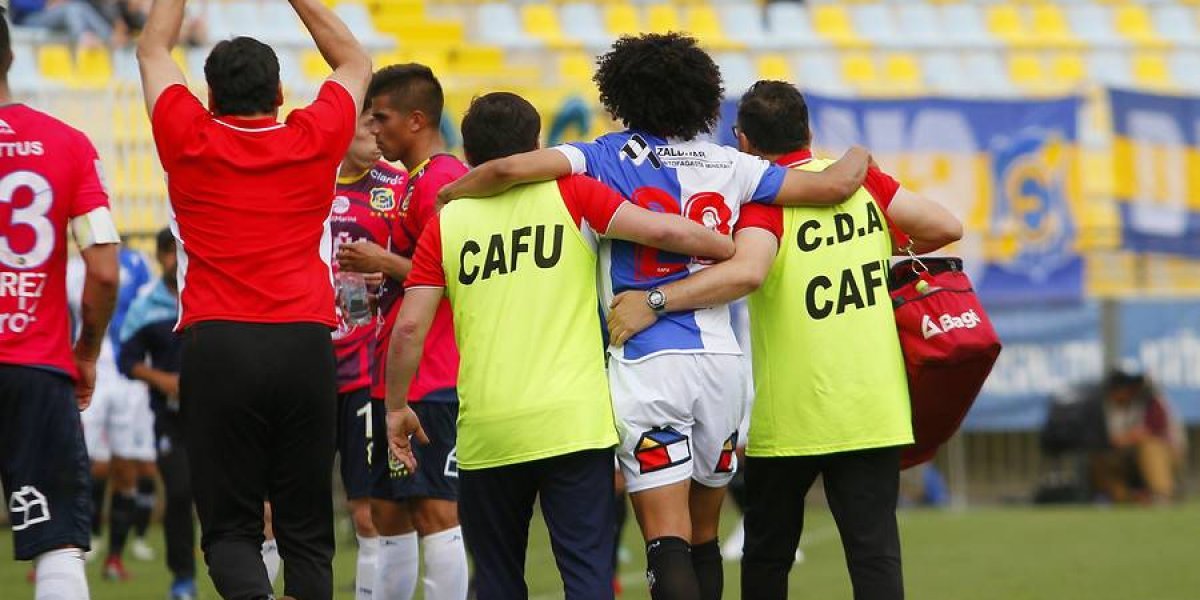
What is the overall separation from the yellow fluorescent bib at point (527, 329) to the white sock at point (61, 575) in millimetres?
1340

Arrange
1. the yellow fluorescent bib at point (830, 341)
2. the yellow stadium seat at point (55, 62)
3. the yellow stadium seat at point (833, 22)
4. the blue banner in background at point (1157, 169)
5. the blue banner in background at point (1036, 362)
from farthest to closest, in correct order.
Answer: the yellow stadium seat at point (833, 22) → the blue banner in background at point (1157, 169) → the blue banner in background at point (1036, 362) → the yellow stadium seat at point (55, 62) → the yellow fluorescent bib at point (830, 341)

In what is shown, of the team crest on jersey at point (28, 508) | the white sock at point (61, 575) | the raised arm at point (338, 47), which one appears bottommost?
the white sock at point (61, 575)

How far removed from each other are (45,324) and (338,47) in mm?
1314

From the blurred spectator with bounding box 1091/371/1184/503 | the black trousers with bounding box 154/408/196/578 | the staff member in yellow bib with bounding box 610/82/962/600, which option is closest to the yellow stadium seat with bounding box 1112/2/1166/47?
the blurred spectator with bounding box 1091/371/1184/503

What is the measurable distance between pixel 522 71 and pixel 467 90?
0.98m

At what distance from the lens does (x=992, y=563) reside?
12422 mm

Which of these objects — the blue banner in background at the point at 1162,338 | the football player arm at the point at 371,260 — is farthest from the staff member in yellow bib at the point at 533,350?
the blue banner in background at the point at 1162,338

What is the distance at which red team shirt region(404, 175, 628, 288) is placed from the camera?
575 centimetres

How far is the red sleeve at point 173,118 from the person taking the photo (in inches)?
232

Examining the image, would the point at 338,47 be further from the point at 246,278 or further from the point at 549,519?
the point at 549,519

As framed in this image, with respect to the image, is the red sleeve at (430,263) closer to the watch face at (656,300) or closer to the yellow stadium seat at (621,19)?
the watch face at (656,300)

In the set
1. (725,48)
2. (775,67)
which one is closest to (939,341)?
(725,48)

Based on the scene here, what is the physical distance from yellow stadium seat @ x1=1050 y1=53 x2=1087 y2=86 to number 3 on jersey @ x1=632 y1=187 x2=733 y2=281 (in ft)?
51.7

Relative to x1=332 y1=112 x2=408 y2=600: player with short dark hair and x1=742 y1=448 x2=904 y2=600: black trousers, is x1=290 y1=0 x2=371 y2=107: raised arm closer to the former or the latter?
x1=332 y1=112 x2=408 y2=600: player with short dark hair
